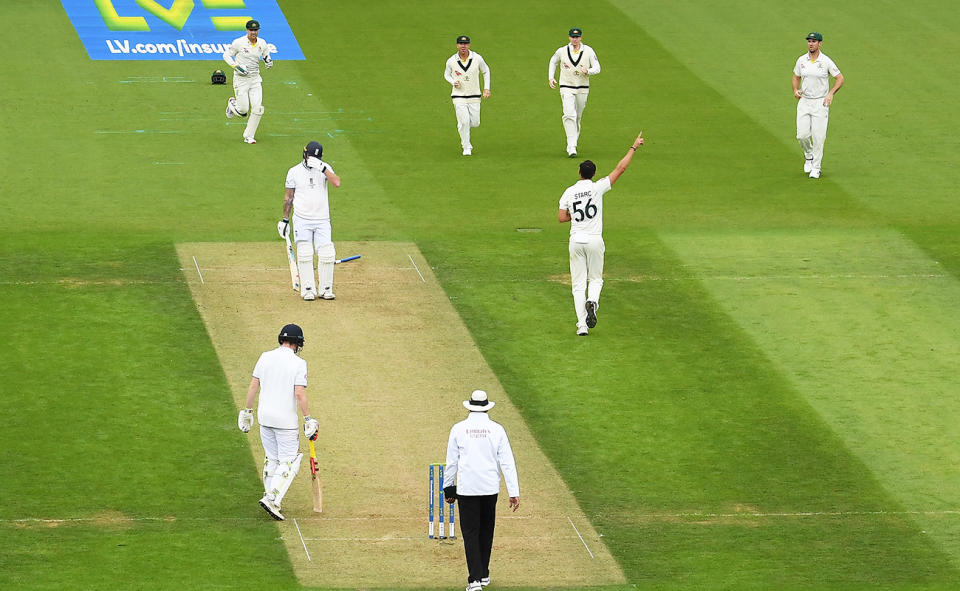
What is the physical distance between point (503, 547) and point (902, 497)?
4232 mm

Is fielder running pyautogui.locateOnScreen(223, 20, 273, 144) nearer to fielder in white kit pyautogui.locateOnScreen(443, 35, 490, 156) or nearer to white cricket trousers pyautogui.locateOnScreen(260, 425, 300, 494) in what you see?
fielder in white kit pyautogui.locateOnScreen(443, 35, 490, 156)

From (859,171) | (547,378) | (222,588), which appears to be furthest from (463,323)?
(859,171)

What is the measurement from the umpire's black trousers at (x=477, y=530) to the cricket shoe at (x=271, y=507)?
2255mm

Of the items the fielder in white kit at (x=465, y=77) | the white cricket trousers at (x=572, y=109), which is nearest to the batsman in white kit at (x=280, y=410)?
the fielder in white kit at (x=465, y=77)

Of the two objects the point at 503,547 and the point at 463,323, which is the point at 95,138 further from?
the point at 503,547

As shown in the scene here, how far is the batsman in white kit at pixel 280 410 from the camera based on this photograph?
1591cm

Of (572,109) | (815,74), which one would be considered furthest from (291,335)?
(815,74)

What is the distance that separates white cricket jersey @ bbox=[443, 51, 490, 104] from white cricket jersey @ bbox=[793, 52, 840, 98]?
5567 mm

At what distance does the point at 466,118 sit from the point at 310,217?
338 inches

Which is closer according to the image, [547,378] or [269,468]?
[269,468]

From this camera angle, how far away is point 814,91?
29078mm

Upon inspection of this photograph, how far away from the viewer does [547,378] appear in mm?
20234

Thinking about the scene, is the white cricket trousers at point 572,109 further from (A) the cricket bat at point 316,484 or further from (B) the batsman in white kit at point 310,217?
(A) the cricket bat at point 316,484

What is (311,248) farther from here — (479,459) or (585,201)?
(479,459)
